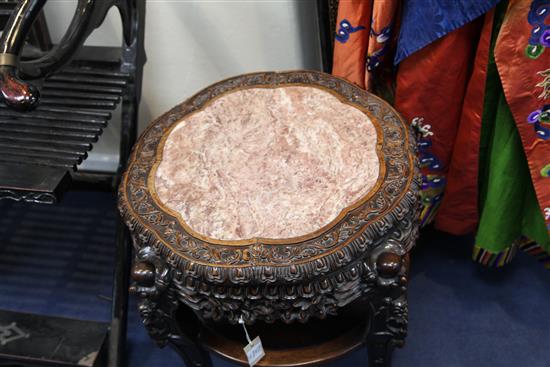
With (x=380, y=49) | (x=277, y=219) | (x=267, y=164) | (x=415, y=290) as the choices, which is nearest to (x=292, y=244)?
(x=277, y=219)

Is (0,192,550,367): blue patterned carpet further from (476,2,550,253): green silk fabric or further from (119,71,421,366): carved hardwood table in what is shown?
(119,71,421,366): carved hardwood table

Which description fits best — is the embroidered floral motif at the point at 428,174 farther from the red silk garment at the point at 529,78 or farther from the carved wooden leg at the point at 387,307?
the carved wooden leg at the point at 387,307

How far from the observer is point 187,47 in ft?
5.46

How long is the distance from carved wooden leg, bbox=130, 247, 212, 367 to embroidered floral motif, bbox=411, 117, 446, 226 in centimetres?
63

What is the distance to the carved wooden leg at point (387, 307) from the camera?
95cm

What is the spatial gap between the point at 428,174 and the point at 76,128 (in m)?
0.80

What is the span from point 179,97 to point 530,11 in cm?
100

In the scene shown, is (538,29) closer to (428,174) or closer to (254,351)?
(428,174)

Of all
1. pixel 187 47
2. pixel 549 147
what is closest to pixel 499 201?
pixel 549 147

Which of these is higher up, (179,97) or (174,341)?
(179,97)

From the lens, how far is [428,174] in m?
1.44

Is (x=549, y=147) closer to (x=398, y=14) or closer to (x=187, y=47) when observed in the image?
(x=398, y=14)

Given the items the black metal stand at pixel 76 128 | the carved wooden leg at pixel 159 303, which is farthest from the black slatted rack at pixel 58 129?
the carved wooden leg at pixel 159 303

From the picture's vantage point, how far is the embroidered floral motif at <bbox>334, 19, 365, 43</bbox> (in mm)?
1296
